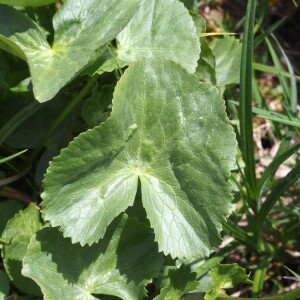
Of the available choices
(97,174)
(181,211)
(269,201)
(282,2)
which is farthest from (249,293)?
(282,2)

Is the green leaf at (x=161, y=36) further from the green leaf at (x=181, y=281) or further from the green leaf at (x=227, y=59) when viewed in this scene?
the green leaf at (x=181, y=281)

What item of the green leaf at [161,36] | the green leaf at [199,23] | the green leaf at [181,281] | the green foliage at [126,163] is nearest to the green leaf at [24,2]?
the green foliage at [126,163]

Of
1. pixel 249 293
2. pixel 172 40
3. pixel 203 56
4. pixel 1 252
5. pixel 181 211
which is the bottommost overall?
pixel 249 293

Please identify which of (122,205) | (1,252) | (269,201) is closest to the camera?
(122,205)

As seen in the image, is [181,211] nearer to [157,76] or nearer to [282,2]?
[157,76]

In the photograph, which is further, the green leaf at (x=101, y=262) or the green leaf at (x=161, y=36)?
the green leaf at (x=161, y=36)
